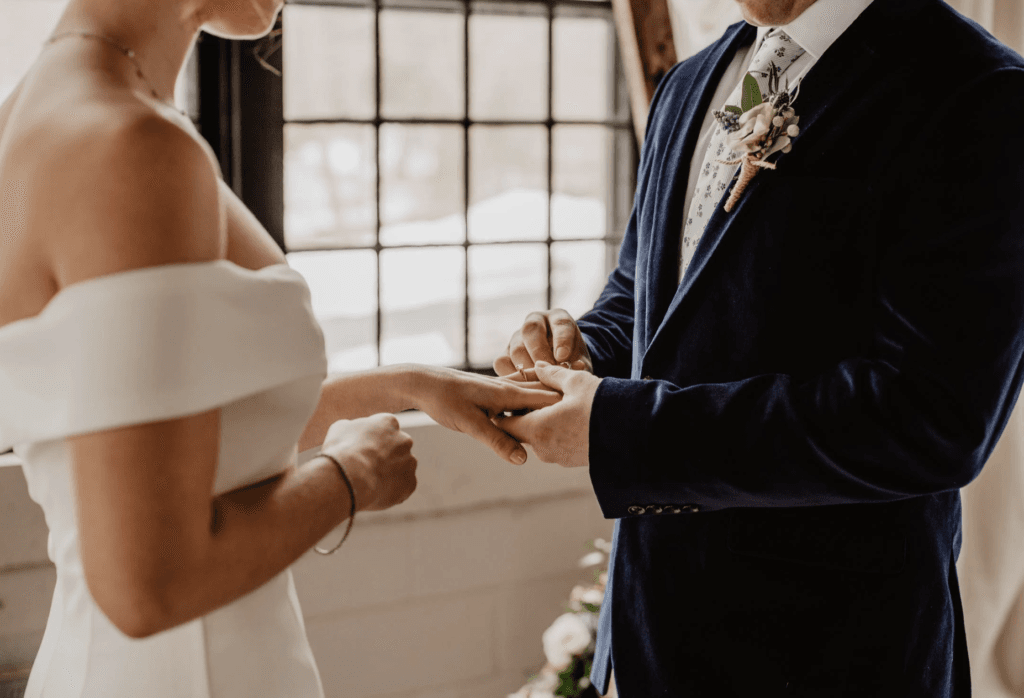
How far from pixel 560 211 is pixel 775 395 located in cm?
196

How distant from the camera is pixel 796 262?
1.23 meters

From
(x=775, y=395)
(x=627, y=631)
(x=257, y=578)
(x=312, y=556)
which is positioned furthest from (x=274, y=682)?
(x=312, y=556)

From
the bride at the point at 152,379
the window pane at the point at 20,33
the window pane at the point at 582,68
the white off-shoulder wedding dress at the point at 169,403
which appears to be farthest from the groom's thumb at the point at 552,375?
the window pane at the point at 582,68

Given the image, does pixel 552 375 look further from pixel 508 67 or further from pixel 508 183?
pixel 508 67

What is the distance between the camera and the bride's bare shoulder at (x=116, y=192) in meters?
0.74

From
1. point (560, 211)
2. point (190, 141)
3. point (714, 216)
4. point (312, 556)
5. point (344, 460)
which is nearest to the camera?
point (190, 141)

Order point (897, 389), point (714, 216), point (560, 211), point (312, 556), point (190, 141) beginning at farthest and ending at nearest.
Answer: point (560, 211) → point (312, 556) → point (714, 216) → point (897, 389) → point (190, 141)

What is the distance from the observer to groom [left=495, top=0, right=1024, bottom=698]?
1147 mm

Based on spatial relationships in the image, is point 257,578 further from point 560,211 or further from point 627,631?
point 560,211

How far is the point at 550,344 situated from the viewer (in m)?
1.62

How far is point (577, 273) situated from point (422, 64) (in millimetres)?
899

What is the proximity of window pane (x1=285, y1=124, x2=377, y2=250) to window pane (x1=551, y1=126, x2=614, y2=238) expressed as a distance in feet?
2.22

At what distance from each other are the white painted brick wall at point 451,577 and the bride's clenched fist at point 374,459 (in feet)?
4.73

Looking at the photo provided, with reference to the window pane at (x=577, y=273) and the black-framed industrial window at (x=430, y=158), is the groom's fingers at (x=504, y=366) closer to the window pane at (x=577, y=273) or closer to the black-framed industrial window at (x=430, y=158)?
the black-framed industrial window at (x=430, y=158)
